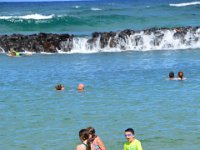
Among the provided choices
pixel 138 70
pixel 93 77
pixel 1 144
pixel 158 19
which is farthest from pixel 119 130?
pixel 158 19

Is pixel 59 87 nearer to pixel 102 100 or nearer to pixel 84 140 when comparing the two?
pixel 102 100

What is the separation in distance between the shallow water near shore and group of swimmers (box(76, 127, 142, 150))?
263cm

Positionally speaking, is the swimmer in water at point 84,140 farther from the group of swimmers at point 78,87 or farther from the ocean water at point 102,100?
the group of swimmers at point 78,87

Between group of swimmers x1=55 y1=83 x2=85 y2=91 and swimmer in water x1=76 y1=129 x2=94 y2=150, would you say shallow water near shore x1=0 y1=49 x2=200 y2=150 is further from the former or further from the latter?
swimmer in water x1=76 y1=129 x2=94 y2=150

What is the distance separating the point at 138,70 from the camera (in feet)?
85.3

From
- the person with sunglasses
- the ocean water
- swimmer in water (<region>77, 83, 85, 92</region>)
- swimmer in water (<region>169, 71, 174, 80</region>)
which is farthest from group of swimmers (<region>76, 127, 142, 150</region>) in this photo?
swimmer in water (<region>169, 71, 174, 80</region>)

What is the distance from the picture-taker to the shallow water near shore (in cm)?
1443

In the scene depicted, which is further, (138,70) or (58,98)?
(138,70)

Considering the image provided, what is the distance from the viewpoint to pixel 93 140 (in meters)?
10.9

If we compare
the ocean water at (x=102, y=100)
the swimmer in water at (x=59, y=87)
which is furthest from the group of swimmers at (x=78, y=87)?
the ocean water at (x=102, y=100)

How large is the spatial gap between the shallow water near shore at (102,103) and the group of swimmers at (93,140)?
2.63 m

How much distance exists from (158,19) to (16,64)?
3503 centimetres

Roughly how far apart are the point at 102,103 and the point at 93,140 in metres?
7.74

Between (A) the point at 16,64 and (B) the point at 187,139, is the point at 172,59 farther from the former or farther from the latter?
(B) the point at 187,139
